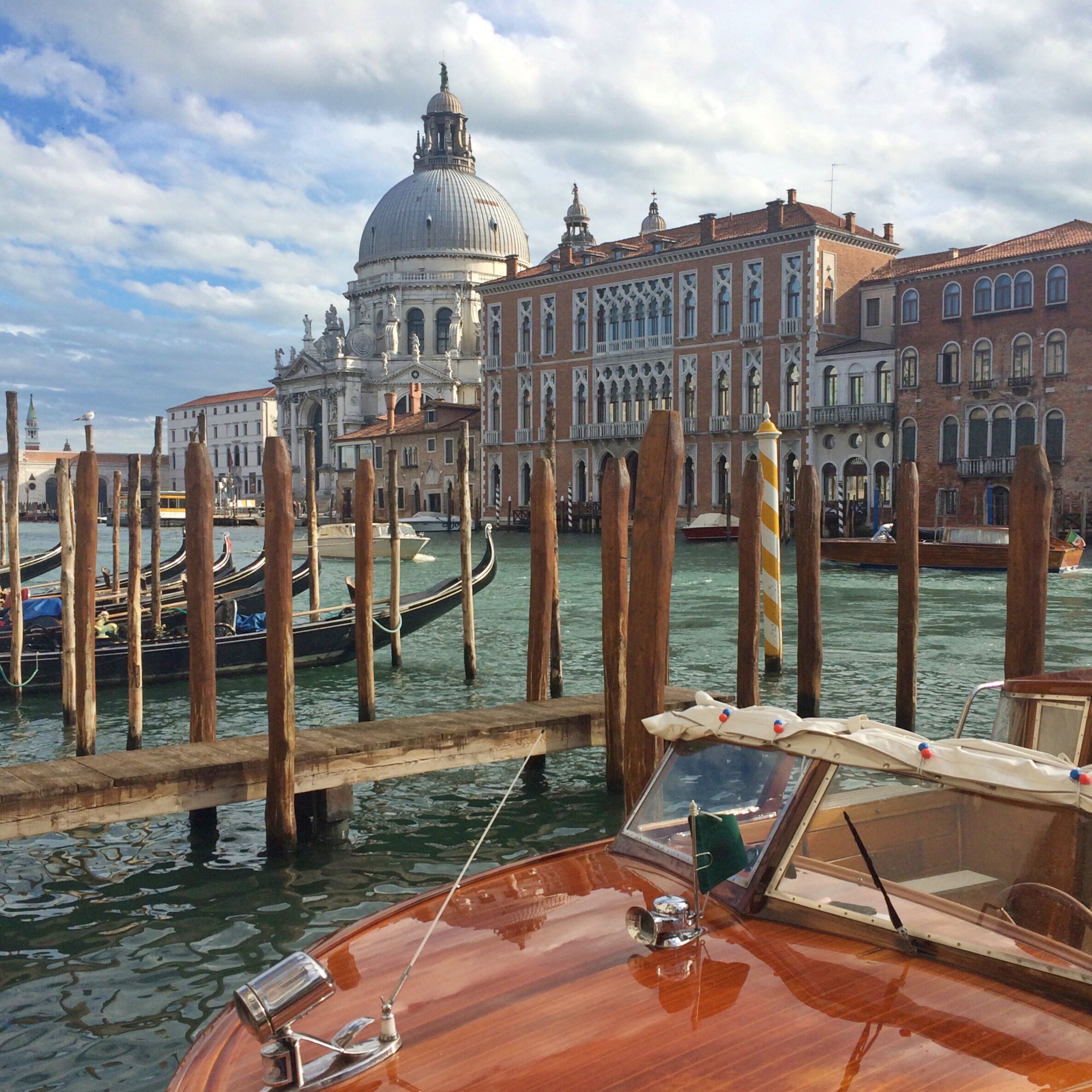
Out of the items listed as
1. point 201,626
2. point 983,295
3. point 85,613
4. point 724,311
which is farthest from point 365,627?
point 724,311

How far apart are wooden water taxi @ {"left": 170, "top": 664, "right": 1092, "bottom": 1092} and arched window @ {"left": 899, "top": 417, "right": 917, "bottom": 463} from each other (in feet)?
98.8

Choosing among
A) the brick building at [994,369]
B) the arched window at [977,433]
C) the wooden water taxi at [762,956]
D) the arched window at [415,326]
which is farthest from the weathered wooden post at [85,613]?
the arched window at [415,326]

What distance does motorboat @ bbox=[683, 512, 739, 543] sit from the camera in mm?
33000

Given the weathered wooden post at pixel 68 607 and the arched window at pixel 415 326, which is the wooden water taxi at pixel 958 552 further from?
the arched window at pixel 415 326

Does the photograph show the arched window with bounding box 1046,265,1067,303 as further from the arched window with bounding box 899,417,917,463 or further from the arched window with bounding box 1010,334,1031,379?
the arched window with bounding box 899,417,917,463

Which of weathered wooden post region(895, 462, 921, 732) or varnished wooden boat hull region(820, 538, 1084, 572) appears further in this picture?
varnished wooden boat hull region(820, 538, 1084, 572)

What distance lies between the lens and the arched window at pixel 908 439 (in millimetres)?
31859

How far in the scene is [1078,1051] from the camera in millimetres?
2389

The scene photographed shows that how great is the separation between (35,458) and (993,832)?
97.3 metres

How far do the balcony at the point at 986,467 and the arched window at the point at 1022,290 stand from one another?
3710 mm

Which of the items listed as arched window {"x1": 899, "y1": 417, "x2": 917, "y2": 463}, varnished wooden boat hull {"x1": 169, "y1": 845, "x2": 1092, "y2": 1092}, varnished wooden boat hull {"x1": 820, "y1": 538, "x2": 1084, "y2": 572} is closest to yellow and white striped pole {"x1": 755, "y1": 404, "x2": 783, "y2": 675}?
varnished wooden boat hull {"x1": 169, "y1": 845, "x2": 1092, "y2": 1092}

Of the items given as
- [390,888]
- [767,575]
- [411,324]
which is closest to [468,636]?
[767,575]

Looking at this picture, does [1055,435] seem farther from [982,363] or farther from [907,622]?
[907,622]

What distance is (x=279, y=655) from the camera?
5855 millimetres
